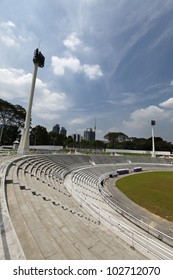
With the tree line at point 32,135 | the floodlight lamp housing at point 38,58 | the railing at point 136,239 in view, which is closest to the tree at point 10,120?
the tree line at point 32,135

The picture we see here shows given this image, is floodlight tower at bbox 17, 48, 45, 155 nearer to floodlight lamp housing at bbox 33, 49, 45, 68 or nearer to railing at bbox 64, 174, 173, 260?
floodlight lamp housing at bbox 33, 49, 45, 68

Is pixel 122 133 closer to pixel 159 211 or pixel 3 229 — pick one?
pixel 159 211

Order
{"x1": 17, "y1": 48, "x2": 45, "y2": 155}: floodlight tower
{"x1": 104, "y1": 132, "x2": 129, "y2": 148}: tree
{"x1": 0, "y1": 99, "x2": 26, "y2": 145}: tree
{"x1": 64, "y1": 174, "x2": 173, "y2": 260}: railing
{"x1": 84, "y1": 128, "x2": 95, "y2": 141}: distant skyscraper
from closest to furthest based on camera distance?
{"x1": 64, "y1": 174, "x2": 173, "y2": 260}: railing → {"x1": 17, "y1": 48, "x2": 45, "y2": 155}: floodlight tower → {"x1": 0, "y1": 99, "x2": 26, "y2": 145}: tree → {"x1": 104, "y1": 132, "x2": 129, "y2": 148}: tree → {"x1": 84, "y1": 128, "x2": 95, "y2": 141}: distant skyscraper

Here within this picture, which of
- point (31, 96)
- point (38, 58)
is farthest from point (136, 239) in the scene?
point (38, 58)

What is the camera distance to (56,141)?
94438 mm

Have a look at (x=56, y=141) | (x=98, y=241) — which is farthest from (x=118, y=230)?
(x=56, y=141)

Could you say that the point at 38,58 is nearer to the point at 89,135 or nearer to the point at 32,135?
the point at 32,135

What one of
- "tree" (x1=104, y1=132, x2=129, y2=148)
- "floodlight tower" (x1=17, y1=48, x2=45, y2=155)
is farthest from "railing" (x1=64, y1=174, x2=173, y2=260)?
"tree" (x1=104, y1=132, x2=129, y2=148)

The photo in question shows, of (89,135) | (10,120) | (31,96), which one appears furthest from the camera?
(89,135)

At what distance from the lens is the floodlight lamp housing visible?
105 ft

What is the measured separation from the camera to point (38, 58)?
3212 centimetres

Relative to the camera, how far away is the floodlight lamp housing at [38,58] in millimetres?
32031

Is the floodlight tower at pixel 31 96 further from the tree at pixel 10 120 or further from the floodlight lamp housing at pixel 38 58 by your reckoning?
the tree at pixel 10 120

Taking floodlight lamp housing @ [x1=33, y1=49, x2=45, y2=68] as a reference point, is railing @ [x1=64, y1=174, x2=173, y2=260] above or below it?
below
